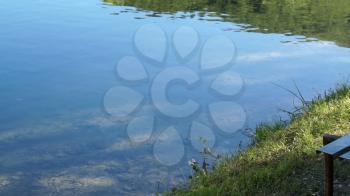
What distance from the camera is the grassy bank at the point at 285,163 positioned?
256 inches

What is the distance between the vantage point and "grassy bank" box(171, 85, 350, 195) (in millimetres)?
6508

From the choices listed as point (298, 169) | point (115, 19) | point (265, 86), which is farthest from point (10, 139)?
point (115, 19)

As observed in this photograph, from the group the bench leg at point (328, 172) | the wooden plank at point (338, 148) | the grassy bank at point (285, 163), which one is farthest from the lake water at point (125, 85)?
the wooden plank at point (338, 148)

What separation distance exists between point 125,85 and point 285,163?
27.3 feet

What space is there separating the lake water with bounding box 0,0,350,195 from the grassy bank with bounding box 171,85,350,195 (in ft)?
4.07

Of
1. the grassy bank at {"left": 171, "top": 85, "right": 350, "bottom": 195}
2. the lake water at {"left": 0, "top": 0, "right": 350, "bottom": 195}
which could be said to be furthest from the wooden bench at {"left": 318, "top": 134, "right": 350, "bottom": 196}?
the lake water at {"left": 0, "top": 0, "right": 350, "bottom": 195}

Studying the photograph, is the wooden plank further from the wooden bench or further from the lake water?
the lake water

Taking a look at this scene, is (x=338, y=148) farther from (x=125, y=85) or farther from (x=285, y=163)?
(x=125, y=85)

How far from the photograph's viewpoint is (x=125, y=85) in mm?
14812

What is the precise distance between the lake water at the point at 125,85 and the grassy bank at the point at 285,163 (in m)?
1.24

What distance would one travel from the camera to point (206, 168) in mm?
8539

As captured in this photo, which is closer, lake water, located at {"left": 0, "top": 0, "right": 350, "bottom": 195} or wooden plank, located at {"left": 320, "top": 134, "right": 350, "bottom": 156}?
wooden plank, located at {"left": 320, "top": 134, "right": 350, "bottom": 156}

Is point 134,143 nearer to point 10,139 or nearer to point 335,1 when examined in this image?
point 10,139

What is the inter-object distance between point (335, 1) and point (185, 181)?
89.8 feet
